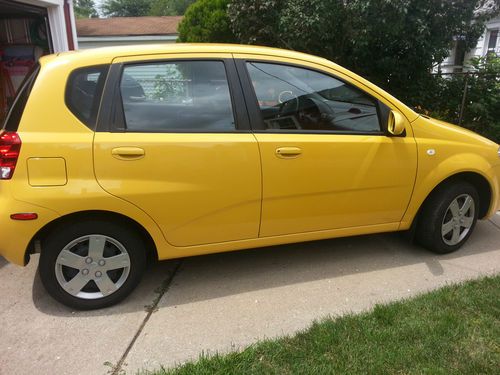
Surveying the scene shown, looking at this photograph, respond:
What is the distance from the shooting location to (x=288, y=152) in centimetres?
309

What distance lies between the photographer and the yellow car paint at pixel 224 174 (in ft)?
8.79

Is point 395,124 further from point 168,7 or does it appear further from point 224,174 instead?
point 168,7

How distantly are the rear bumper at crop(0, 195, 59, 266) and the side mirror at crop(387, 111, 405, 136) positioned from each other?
99.2 inches

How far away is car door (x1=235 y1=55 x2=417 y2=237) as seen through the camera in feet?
10.2

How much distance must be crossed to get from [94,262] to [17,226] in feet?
1.76

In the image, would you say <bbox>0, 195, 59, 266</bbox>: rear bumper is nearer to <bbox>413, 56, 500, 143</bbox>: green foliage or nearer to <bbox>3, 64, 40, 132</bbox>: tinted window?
<bbox>3, 64, 40, 132</bbox>: tinted window

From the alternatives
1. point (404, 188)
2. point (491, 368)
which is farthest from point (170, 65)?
point (491, 368)

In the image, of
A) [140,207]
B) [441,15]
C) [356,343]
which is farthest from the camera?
[441,15]

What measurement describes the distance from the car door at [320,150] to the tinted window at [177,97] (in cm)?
21

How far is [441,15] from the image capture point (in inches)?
240

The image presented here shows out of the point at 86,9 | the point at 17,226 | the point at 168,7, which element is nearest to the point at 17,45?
the point at 17,226

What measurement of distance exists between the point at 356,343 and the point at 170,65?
7.23 feet

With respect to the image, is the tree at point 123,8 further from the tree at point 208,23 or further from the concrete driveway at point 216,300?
the concrete driveway at point 216,300

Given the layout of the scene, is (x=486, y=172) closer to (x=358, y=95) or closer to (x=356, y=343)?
(x=358, y=95)
